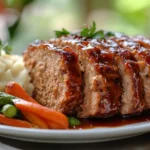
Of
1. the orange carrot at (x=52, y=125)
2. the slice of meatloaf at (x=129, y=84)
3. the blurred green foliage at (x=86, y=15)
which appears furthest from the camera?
the blurred green foliage at (x=86, y=15)

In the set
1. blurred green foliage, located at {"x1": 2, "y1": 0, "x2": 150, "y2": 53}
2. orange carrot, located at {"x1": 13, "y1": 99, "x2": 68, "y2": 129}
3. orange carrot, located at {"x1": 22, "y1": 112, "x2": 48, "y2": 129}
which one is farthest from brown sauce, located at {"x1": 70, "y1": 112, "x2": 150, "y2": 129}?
blurred green foliage, located at {"x1": 2, "y1": 0, "x2": 150, "y2": 53}

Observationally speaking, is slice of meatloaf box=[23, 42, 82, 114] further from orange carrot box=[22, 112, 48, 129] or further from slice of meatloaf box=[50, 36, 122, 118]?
orange carrot box=[22, 112, 48, 129]

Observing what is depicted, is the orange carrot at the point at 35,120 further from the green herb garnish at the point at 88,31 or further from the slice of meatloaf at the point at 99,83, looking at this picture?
the green herb garnish at the point at 88,31

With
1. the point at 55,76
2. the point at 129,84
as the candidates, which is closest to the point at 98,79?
the point at 129,84

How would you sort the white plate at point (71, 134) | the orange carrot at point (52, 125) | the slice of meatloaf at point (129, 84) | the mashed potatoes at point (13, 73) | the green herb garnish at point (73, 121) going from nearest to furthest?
the white plate at point (71, 134), the orange carrot at point (52, 125), the green herb garnish at point (73, 121), the slice of meatloaf at point (129, 84), the mashed potatoes at point (13, 73)

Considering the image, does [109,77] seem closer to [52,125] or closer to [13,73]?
[52,125]

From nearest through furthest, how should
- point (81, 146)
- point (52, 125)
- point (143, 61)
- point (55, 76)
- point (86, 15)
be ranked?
1. point (81, 146)
2. point (52, 125)
3. point (143, 61)
4. point (55, 76)
5. point (86, 15)

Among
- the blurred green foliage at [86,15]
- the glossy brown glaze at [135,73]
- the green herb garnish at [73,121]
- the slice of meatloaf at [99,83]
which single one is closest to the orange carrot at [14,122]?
the green herb garnish at [73,121]
